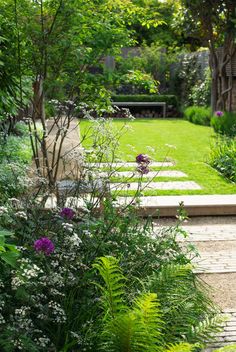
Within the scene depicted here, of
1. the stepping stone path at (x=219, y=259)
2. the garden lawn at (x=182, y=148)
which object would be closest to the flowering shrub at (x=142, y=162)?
the garden lawn at (x=182, y=148)

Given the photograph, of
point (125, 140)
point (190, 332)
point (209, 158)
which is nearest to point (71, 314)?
point (190, 332)

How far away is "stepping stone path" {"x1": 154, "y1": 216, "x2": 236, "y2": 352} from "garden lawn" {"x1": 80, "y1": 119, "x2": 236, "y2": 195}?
62 cm

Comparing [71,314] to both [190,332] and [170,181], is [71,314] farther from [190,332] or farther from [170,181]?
[170,181]

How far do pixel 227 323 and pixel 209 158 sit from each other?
5.53 meters

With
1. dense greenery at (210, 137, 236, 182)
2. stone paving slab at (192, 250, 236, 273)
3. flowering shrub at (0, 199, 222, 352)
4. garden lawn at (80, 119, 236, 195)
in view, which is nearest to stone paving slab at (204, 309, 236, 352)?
flowering shrub at (0, 199, 222, 352)

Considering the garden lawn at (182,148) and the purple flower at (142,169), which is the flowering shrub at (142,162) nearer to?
the purple flower at (142,169)

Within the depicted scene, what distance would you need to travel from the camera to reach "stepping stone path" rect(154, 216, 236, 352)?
316cm

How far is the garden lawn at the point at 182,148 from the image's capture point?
656 centimetres

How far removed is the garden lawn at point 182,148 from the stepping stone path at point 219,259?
2.04ft

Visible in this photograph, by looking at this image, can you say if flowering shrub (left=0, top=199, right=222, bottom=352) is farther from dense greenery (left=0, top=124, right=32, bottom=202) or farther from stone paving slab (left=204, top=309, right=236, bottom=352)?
dense greenery (left=0, top=124, right=32, bottom=202)

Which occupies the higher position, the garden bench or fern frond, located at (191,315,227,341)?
the garden bench

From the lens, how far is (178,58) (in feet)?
65.0

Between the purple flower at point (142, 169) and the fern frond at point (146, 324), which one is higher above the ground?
the purple flower at point (142, 169)

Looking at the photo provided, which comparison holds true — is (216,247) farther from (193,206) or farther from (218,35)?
(218,35)
